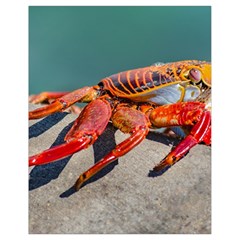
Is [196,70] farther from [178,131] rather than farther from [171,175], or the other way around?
→ [171,175]

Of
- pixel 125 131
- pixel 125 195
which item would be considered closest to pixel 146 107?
pixel 125 131

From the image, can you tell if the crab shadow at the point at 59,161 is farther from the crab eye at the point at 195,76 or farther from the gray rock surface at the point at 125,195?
the crab eye at the point at 195,76

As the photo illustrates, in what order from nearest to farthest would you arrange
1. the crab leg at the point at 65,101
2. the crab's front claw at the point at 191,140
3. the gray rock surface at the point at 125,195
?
1. the gray rock surface at the point at 125,195
2. the crab's front claw at the point at 191,140
3. the crab leg at the point at 65,101

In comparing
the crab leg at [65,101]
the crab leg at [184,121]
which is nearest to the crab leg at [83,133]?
the crab leg at [65,101]

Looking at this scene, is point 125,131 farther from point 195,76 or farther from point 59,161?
point 195,76

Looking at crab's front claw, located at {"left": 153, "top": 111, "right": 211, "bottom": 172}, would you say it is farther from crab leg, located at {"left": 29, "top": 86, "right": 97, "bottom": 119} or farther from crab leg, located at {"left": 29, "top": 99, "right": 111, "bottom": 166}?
crab leg, located at {"left": 29, "top": 86, "right": 97, "bottom": 119}

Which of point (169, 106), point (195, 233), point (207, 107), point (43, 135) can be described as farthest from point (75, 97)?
point (195, 233)
